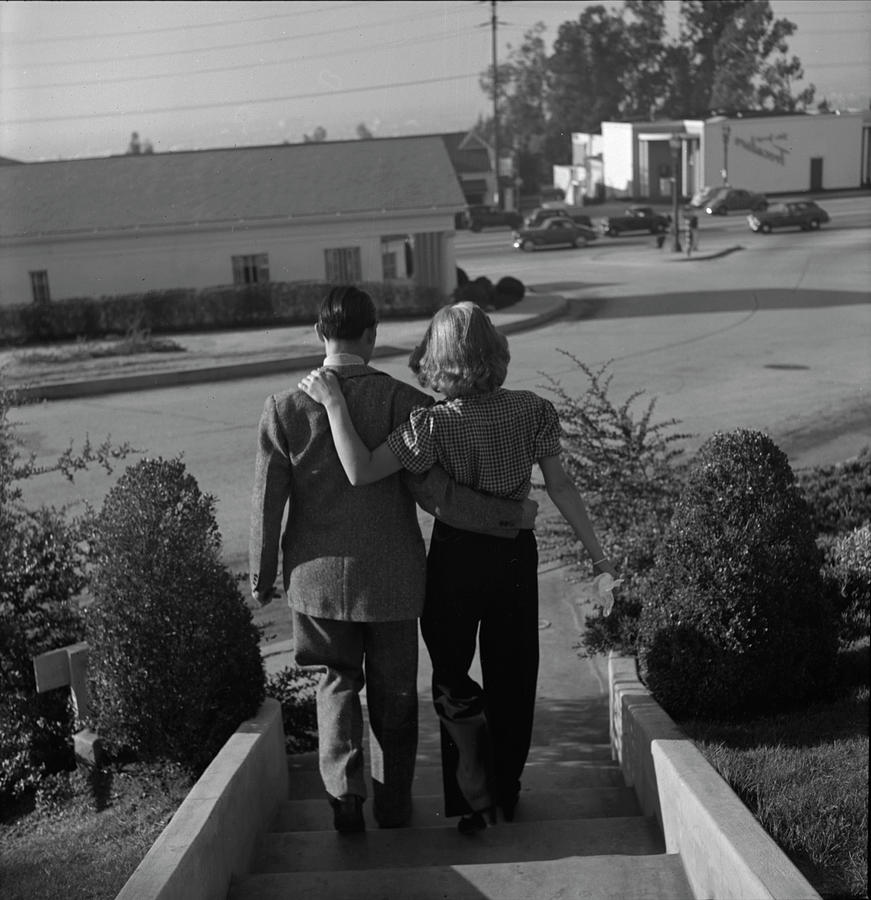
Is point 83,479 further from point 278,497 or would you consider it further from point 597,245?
point 597,245

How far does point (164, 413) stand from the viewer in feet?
54.1

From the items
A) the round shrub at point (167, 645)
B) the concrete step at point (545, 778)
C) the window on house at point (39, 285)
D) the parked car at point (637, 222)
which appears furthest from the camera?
the parked car at point (637, 222)

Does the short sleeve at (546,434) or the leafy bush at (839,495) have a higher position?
the short sleeve at (546,434)

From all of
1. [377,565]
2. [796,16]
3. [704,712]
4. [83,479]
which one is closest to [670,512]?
[704,712]

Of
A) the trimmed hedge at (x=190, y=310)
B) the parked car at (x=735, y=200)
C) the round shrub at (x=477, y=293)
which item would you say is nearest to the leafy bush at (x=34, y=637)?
the round shrub at (x=477, y=293)

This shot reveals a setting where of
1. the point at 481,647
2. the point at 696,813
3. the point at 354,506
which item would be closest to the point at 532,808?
the point at 481,647

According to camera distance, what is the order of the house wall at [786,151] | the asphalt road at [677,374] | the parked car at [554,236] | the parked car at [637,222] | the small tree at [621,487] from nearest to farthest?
the small tree at [621,487], the asphalt road at [677,374], the house wall at [786,151], the parked car at [554,236], the parked car at [637,222]

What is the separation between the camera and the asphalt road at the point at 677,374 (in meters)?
12.0

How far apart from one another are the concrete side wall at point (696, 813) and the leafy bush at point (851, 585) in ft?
4.54

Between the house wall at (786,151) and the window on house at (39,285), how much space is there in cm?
2095

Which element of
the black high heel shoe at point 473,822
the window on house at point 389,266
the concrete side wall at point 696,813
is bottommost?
the black high heel shoe at point 473,822

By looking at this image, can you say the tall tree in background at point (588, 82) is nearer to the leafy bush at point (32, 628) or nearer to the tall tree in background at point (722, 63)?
the tall tree in background at point (722, 63)

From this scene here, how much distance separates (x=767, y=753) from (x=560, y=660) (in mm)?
2319

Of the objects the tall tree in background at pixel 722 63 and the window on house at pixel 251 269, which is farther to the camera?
the tall tree in background at pixel 722 63
